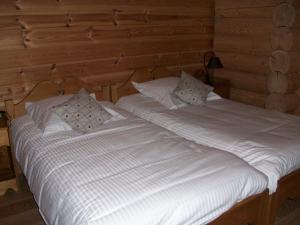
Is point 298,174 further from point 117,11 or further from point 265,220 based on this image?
point 117,11

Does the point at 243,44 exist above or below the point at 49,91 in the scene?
above

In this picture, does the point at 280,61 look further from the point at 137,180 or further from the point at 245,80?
the point at 137,180

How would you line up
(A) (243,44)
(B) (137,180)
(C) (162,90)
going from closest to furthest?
(B) (137,180), (C) (162,90), (A) (243,44)

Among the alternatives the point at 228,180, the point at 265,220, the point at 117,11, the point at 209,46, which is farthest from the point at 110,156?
the point at 209,46

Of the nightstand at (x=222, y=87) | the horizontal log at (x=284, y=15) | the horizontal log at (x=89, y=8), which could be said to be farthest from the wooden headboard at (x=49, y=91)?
the horizontal log at (x=284, y=15)

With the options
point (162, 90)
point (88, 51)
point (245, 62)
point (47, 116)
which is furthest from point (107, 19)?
point (245, 62)

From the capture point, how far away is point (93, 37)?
2.95 meters

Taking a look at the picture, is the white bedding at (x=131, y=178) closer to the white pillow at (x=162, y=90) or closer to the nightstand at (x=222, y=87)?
the white pillow at (x=162, y=90)

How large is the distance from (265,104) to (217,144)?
5.38 feet

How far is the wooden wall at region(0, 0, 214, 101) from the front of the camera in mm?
2576

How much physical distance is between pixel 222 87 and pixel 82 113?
2024mm

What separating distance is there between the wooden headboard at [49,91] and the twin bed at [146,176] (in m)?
0.26

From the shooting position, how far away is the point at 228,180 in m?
1.62

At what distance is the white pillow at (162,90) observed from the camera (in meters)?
2.98
